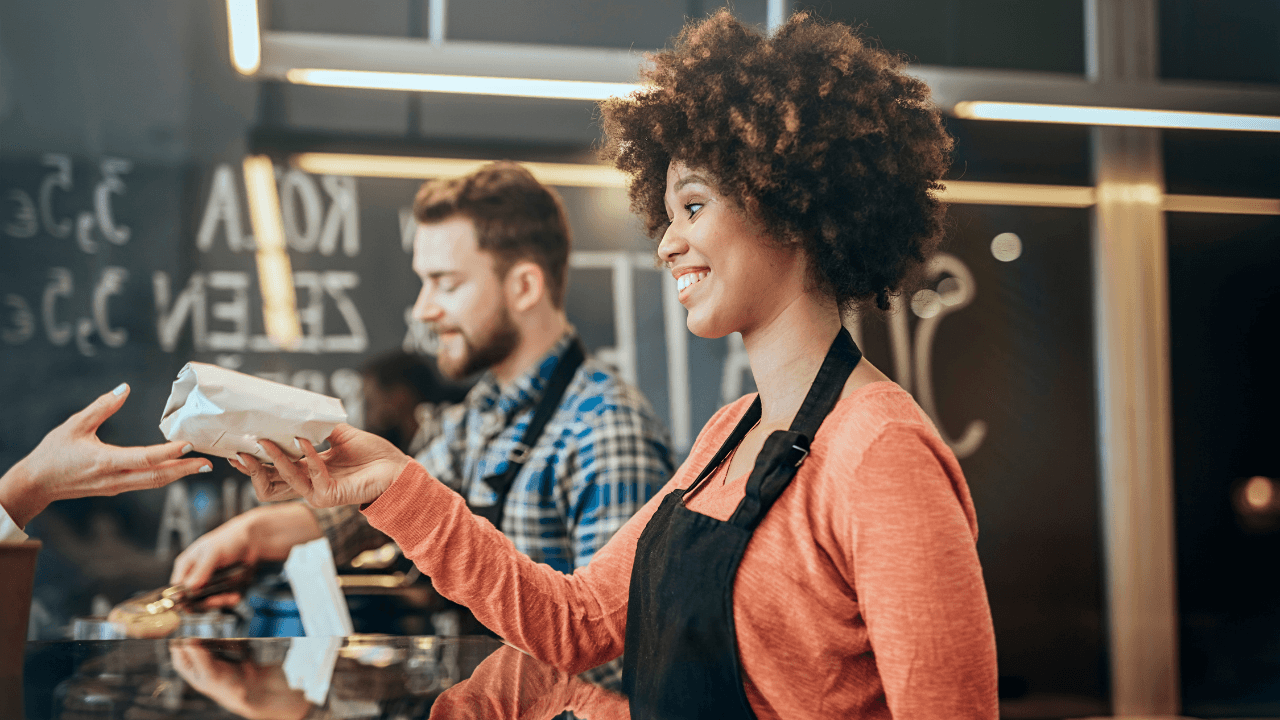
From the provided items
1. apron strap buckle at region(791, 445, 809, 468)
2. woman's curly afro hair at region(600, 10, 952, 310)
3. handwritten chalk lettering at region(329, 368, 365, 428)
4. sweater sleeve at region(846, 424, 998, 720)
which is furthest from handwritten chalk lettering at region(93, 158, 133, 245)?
sweater sleeve at region(846, 424, 998, 720)

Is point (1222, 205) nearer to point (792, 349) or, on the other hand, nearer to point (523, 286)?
point (523, 286)

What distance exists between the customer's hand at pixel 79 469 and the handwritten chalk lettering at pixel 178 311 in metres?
1.31

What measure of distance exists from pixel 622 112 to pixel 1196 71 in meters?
2.63

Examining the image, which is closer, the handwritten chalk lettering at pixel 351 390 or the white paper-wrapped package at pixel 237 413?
the white paper-wrapped package at pixel 237 413

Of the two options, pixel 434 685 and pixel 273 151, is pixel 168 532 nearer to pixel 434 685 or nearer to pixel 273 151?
pixel 273 151

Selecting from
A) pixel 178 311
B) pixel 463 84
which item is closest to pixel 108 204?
pixel 178 311

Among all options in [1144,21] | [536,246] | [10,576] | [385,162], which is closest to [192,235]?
[385,162]

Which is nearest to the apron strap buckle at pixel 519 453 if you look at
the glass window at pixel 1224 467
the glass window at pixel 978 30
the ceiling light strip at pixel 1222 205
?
the glass window at pixel 978 30

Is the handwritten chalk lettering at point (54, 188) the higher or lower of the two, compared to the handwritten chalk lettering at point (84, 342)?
higher

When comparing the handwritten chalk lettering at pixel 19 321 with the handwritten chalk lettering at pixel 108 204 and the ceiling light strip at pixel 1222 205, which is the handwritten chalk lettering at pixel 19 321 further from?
the ceiling light strip at pixel 1222 205

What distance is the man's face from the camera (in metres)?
2.36

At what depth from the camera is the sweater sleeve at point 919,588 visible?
0.82m

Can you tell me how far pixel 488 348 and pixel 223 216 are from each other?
3.03 feet

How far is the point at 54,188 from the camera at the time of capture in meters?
2.53
